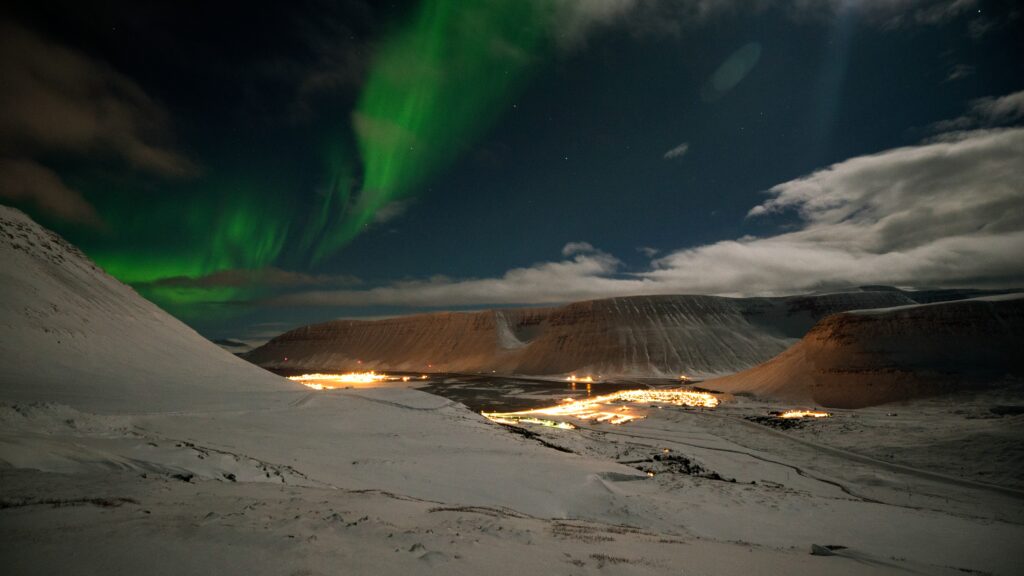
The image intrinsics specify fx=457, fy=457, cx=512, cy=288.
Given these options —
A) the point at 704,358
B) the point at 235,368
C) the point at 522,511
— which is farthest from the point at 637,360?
the point at 522,511

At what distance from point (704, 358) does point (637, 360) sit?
10.7m

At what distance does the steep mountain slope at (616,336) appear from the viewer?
77062 millimetres

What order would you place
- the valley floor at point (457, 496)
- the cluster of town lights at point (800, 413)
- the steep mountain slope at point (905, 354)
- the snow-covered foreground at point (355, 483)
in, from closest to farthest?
the valley floor at point (457, 496)
the snow-covered foreground at point (355, 483)
the cluster of town lights at point (800, 413)
the steep mountain slope at point (905, 354)

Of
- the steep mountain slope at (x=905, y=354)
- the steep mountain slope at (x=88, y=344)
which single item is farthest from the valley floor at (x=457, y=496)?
the steep mountain slope at (x=905, y=354)

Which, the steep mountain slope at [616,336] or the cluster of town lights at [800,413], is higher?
the steep mountain slope at [616,336]

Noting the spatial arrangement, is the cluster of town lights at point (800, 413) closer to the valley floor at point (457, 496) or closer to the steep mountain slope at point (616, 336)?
the valley floor at point (457, 496)

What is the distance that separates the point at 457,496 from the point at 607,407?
2833 centimetres

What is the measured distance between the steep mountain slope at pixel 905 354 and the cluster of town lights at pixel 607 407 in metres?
7.31

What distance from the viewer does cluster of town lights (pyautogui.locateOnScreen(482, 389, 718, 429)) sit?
2906cm

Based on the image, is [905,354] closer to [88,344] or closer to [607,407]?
[607,407]

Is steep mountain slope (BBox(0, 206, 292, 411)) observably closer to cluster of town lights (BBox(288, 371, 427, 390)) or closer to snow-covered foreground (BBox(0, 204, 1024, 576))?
snow-covered foreground (BBox(0, 204, 1024, 576))

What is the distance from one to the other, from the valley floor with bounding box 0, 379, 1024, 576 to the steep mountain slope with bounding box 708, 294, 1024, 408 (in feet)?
49.6

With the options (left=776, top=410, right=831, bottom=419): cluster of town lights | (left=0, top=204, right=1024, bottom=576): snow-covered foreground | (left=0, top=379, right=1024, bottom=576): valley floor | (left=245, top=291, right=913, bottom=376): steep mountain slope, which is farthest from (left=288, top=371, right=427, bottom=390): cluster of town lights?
(left=776, top=410, right=831, bottom=419): cluster of town lights

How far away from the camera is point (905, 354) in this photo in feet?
115
